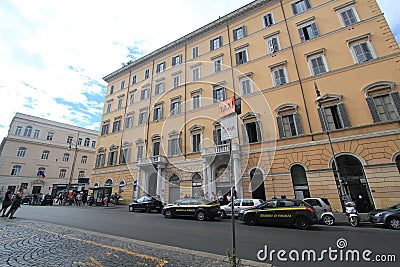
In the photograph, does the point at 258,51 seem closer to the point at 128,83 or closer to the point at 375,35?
the point at 375,35

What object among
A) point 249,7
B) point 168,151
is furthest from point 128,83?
point 249,7

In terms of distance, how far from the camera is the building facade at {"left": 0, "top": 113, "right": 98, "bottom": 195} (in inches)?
1359

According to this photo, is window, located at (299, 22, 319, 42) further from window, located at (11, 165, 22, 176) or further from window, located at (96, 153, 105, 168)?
window, located at (11, 165, 22, 176)

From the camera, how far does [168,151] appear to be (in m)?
21.5

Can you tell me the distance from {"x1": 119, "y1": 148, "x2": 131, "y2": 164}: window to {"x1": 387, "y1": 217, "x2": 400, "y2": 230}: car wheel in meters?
23.7

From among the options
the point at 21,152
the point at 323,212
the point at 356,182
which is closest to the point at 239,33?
the point at 356,182

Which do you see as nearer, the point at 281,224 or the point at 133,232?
the point at 133,232

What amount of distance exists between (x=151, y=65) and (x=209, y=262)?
28427 millimetres

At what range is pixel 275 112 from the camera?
16688 millimetres

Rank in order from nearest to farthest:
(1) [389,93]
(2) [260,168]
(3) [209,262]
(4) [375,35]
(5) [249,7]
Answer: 1. (3) [209,262]
2. (1) [389,93]
3. (4) [375,35]
4. (2) [260,168]
5. (5) [249,7]

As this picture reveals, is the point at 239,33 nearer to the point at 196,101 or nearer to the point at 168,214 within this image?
the point at 196,101

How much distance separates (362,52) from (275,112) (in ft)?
25.1

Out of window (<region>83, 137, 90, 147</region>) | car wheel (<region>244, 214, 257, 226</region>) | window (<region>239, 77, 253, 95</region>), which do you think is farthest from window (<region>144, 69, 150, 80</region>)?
window (<region>83, 137, 90, 147</region>)

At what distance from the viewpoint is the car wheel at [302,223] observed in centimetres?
847
